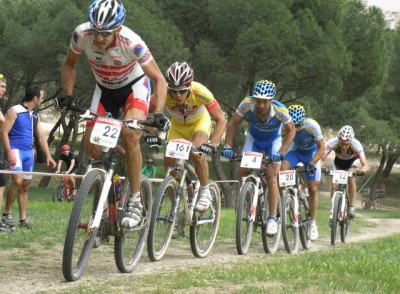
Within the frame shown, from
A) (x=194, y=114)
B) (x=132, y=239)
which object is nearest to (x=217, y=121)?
(x=194, y=114)

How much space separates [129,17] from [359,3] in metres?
11.4

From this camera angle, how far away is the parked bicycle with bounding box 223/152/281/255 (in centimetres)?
962

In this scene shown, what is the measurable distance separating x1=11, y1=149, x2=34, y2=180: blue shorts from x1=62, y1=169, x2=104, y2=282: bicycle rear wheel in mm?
4737

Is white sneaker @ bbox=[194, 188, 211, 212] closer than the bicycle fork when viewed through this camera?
No

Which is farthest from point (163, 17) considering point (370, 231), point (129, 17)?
point (370, 231)

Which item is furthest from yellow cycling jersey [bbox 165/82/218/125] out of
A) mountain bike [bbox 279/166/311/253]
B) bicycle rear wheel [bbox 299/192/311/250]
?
bicycle rear wheel [bbox 299/192/311/250]

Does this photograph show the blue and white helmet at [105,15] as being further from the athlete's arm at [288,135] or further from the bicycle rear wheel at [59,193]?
the bicycle rear wheel at [59,193]

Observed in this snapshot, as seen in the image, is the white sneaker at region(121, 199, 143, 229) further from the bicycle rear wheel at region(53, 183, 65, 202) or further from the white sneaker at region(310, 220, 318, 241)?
the bicycle rear wheel at region(53, 183, 65, 202)

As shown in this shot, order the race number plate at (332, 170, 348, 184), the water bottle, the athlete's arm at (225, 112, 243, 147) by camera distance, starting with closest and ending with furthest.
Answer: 1. the water bottle
2. the athlete's arm at (225, 112, 243, 147)
3. the race number plate at (332, 170, 348, 184)

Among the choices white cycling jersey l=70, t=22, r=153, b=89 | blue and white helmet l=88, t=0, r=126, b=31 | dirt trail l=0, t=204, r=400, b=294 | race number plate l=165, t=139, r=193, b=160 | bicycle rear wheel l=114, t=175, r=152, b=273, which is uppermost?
blue and white helmet l=88, t=0, r=126, b=31

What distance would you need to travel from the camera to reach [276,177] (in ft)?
34.2

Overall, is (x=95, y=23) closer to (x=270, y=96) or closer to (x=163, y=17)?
(x=270, y=96)

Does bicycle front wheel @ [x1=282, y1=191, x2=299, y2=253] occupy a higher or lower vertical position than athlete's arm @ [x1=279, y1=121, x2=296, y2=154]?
lower

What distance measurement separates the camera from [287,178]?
10914 millimetres
